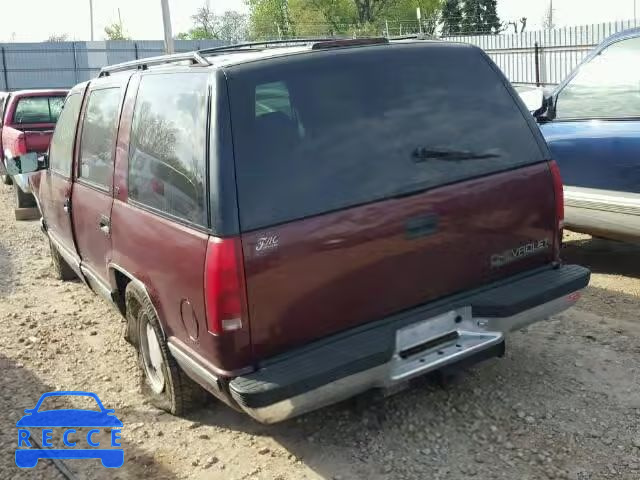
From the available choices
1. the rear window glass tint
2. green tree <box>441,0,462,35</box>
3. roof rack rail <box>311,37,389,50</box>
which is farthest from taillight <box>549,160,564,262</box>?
green tree <box>441,0,462,35</box>

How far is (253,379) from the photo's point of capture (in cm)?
292

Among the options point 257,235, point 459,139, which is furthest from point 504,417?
point 257,235

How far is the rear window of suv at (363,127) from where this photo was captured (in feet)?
9.87

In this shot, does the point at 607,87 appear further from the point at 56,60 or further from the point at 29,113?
the point at 56,60

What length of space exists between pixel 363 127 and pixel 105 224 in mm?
1807

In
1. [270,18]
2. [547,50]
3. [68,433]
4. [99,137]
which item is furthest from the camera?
[270,18]

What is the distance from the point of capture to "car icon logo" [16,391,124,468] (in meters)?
3.69

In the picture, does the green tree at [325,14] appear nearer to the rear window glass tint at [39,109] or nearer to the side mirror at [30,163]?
the rear window glass tint at [39,109]

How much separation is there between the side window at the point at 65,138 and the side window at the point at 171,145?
155 cm

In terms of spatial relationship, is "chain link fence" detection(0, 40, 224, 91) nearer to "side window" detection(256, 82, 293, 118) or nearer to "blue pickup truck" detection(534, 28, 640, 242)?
"blue pickup truck" detection(534, 28, 640, 242)

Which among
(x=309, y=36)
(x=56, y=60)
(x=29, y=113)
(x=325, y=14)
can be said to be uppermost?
(x=325, y=14)

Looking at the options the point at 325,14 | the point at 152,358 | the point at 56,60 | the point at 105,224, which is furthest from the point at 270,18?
Result: the point at 152,358

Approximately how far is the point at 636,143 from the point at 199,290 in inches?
143

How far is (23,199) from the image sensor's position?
413 inches
